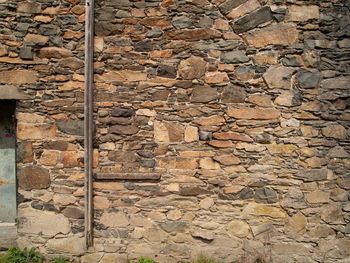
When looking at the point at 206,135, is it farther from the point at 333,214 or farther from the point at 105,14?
the point at 105,14

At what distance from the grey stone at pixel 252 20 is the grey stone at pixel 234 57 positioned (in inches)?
8.7

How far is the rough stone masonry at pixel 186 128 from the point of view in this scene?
3545 millimetres

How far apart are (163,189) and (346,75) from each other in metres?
2.22

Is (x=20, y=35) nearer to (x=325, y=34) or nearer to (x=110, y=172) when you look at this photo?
(x=110, y=172)

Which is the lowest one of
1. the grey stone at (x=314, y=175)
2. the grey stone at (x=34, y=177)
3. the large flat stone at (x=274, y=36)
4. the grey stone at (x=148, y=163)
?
the grey stone at (x=34, y=177)

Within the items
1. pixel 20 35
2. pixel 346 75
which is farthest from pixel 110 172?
pixel 346 75

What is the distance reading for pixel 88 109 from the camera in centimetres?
357

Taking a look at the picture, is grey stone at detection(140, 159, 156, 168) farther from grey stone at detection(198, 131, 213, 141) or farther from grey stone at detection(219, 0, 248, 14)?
grey stone at detection(219, 0, 248, 14)

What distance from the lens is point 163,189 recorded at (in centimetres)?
366

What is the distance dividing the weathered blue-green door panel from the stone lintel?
0.24 meters

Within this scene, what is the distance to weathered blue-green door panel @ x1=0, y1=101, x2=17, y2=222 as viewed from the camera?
386cm

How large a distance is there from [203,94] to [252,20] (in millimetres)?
917

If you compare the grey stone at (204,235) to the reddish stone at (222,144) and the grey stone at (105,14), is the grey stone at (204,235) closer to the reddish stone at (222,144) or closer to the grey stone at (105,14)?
the reddish stone at (222,144)

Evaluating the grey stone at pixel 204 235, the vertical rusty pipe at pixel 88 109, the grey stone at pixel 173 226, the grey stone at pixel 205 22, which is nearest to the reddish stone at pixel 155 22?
the grey stone at pixel 205 22
